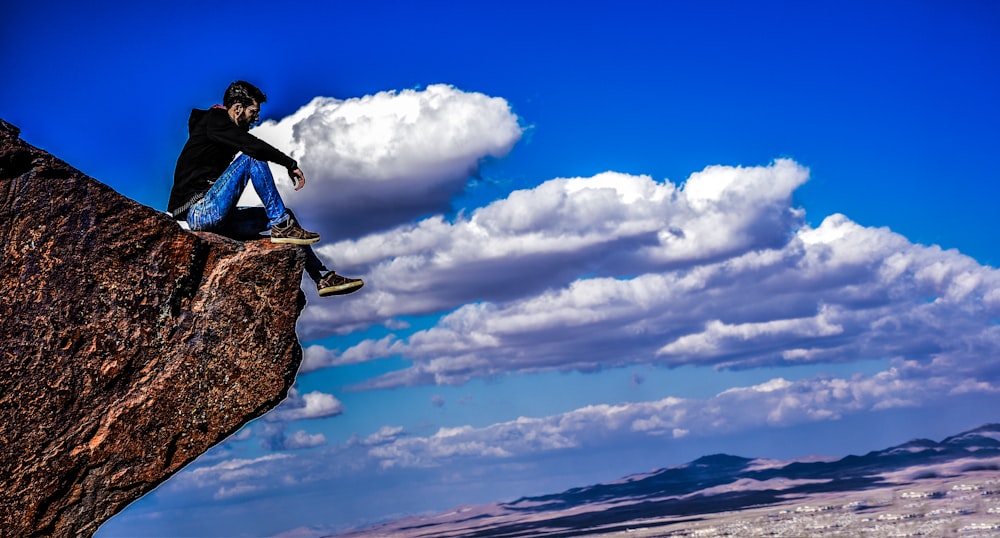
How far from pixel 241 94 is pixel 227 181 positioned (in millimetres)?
1683

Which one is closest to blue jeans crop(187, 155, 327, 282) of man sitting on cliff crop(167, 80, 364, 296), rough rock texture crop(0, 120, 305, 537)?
man sitting on cliff crop(167, 80, 364, 296)

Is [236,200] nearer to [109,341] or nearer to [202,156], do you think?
[202,156]

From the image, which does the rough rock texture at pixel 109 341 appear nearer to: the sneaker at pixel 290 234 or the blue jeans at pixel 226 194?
the sneaker at pixel 290 234

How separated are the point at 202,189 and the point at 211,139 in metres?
1.01

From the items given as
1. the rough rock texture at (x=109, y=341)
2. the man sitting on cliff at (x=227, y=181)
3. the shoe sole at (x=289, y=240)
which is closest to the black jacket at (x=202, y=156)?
the man sitting on cliff at (x=227, y=181)

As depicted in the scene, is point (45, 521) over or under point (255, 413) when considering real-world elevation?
under

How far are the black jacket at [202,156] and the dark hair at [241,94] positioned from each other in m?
0.25

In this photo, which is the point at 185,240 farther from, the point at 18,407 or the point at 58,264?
the point at 18,407

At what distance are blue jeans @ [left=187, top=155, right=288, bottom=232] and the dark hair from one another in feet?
3.44

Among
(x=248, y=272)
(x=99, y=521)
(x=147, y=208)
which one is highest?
(x=147, y=208)

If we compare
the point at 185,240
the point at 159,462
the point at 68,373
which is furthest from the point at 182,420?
the point at 185,240

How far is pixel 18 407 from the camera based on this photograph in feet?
53.4

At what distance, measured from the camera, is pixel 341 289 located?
18.6 metres

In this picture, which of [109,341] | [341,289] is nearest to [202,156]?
[341,289]
